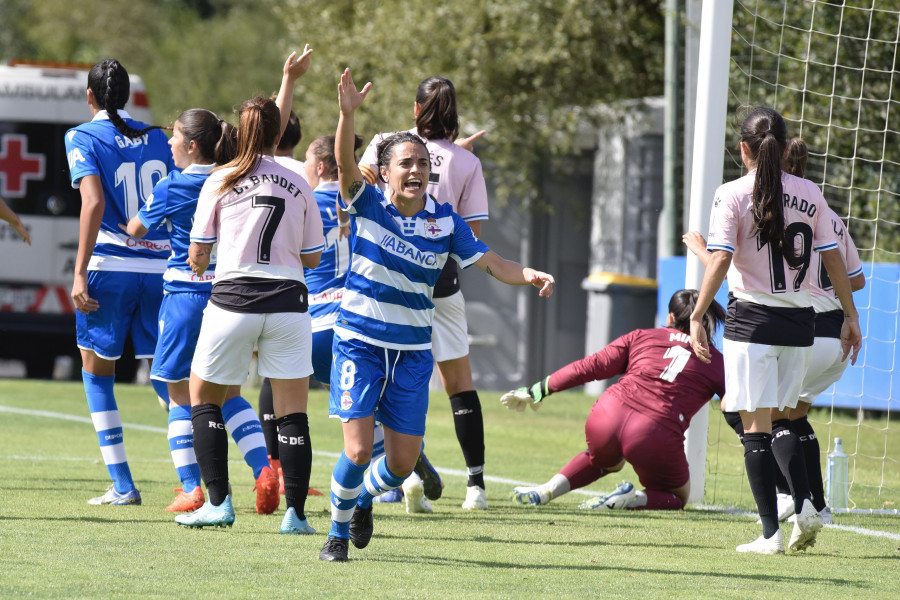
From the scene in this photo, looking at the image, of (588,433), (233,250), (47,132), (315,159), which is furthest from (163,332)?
(47,132)

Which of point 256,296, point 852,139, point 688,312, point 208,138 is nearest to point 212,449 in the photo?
point 256,296

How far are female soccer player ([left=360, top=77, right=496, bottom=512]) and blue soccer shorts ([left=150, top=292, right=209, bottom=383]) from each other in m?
1.27

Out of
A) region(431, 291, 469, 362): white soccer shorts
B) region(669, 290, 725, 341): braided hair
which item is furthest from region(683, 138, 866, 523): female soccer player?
region(431, 291, 469, 362): white soccer shorts

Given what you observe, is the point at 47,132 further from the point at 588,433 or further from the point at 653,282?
the point at 588,433

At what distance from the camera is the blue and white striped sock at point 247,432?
20.6 feet

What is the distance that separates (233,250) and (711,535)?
274 centimetres

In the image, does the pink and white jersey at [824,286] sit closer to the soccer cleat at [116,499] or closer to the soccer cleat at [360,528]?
the soccer cleat at [360,528]

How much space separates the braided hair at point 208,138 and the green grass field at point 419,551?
5.72ft

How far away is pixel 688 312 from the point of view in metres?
7.17

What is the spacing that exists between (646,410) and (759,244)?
163cm

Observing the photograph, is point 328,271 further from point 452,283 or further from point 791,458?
point 791,458

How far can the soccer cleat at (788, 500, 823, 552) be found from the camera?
5.81m

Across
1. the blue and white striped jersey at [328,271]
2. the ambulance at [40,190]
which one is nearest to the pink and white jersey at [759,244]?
the blue and white striped jersey at [328,271]

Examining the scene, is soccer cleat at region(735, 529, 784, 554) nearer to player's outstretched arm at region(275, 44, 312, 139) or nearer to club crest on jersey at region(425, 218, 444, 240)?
club crest on jersey at region(425, 218, 444, 240)
